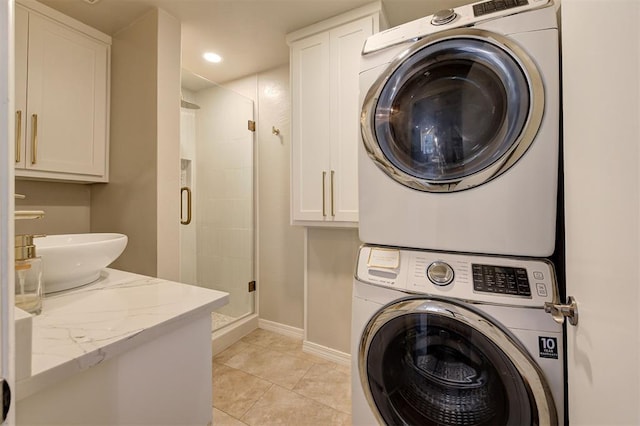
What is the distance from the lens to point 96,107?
5.92 ft

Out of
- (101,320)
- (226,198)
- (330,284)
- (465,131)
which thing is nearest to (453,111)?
(465,131)

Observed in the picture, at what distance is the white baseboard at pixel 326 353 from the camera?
6.00 ft

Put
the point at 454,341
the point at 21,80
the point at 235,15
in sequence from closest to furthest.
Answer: the point at 454,341, the point at 21,80, the point at 235,15

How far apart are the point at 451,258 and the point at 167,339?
0.83 meters

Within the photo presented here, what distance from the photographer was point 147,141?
1.68 metres

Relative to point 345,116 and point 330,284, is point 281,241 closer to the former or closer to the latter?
point 330,284

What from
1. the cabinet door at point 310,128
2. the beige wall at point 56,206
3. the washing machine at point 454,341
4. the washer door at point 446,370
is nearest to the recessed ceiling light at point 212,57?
the cabinet door at point 310,128

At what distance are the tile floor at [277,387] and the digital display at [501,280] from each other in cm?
108

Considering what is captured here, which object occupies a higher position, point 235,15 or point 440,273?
point 235,15

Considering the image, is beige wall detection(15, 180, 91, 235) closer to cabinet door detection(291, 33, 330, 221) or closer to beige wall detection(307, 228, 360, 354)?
cabinet door detection(291, 33, 330, 221)

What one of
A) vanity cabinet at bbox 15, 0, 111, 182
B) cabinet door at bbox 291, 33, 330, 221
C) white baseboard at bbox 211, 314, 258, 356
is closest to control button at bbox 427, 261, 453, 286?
cabinet door at bbox 291, 33, 330, 221

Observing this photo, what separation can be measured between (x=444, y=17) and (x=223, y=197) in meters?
2.04

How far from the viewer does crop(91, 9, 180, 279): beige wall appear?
1.66 metres

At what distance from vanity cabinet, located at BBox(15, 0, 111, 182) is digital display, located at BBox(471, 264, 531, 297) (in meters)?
2.27
